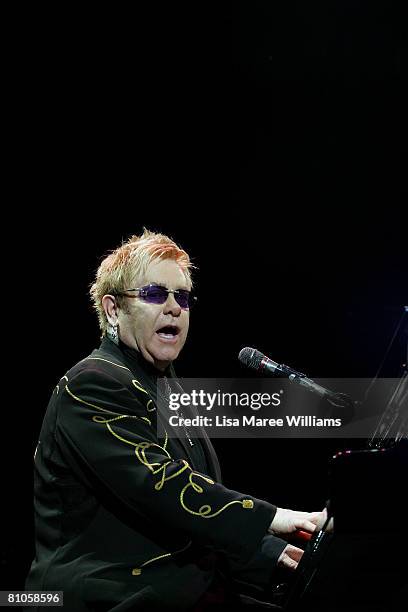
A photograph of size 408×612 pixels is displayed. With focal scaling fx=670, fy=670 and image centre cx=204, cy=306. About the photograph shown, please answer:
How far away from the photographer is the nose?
2.15 meters

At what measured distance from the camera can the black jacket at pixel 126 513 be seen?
68.6 inches

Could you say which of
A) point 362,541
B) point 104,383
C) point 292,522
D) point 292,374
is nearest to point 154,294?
point 104,383

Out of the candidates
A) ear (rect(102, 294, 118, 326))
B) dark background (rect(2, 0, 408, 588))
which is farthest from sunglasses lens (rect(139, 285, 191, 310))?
dark background (rect(2, 0, 408, 588))

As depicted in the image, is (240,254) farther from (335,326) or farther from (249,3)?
(249,3)

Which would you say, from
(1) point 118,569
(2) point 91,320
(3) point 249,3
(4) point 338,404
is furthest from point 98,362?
(3) point 249,3

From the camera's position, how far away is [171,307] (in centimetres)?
215

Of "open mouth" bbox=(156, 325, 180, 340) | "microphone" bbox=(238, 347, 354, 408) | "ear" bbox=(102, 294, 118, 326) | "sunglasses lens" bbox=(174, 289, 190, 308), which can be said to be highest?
"sunglasses lens" bbox=(174, 289, 190, 308)

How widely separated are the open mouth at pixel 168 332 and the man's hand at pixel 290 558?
75cm

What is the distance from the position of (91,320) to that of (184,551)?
97.0 inches

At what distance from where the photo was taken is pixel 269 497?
406cm

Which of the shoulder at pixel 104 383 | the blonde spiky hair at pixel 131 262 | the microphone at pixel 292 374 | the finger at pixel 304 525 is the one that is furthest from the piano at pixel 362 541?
the blonde spiky hair at pixel 131 262

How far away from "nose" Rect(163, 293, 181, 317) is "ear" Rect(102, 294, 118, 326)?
18 cm

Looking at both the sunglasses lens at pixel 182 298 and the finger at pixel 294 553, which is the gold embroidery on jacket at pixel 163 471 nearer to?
the finger at pixel 294 553

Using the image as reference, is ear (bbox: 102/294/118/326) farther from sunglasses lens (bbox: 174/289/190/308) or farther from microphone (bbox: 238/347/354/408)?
microphone (bbox: 238/347/354/408)
